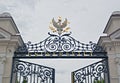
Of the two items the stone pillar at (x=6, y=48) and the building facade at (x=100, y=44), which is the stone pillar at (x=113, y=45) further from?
the stone pillar at (x=6, y=48)

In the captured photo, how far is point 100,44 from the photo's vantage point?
8539 millimetres

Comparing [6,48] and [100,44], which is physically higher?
[100,44]

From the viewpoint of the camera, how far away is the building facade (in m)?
7.77

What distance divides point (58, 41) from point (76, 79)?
160 centimetres

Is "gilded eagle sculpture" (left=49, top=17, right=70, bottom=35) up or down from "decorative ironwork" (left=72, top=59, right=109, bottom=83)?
up

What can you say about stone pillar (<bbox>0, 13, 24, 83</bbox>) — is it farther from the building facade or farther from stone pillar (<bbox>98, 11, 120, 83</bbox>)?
stone pillar (<bbox>98, 11, 120, 83</bbox>)

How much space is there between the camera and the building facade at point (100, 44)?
7773 mm

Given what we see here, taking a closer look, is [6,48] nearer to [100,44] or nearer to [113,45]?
[100,44]

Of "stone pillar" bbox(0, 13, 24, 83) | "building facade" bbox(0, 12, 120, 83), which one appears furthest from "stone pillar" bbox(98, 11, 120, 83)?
"stone pillar" bbox(0, 13, 24, 83)

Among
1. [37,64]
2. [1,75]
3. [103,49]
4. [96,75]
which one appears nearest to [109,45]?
[103,49]

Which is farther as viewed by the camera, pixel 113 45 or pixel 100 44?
pixel 100 44

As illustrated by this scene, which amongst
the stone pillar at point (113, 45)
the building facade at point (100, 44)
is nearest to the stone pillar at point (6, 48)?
the building facade at point (100, 44)

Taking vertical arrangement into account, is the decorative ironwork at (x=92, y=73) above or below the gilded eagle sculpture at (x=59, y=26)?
below

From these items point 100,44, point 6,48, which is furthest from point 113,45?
point 6,48
